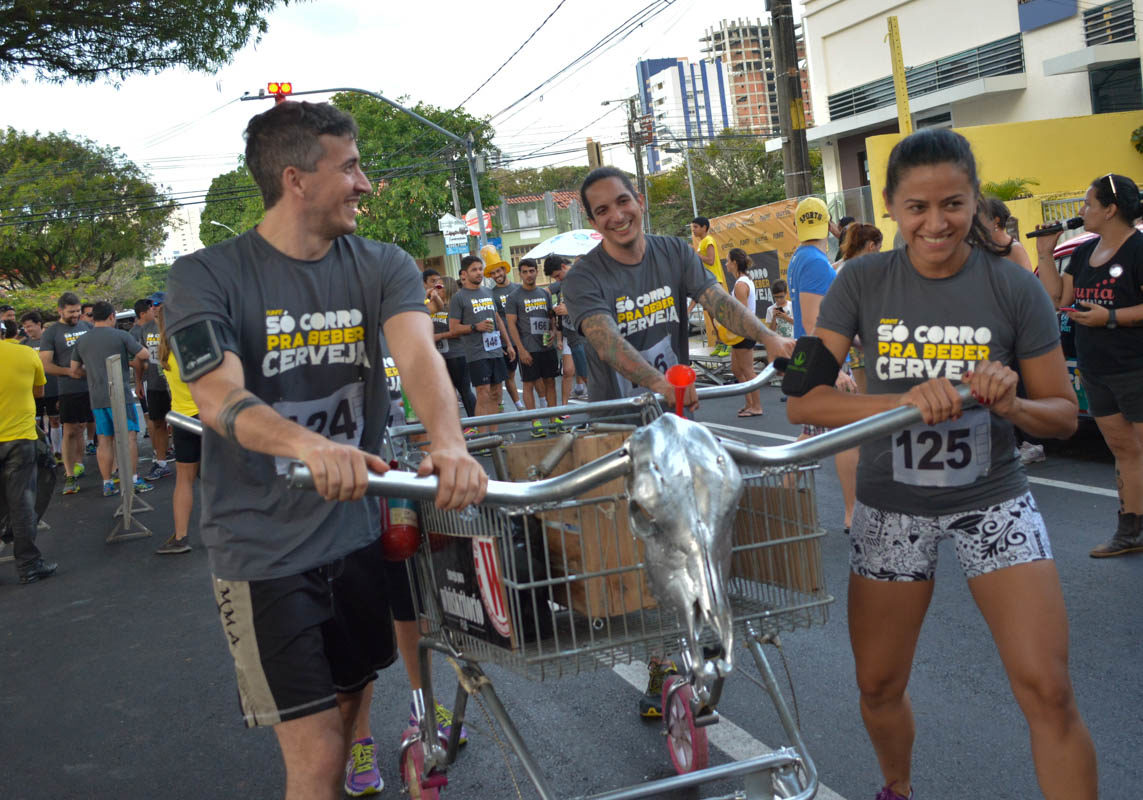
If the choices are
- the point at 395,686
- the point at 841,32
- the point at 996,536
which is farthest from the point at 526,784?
the point at 841,32

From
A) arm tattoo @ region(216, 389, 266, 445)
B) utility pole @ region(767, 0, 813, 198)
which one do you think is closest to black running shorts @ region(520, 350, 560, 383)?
utility pole @ region(767, 0, 813, 198)

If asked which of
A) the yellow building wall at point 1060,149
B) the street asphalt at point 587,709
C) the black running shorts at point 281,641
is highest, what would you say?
the yellow building wall at point 1060,149

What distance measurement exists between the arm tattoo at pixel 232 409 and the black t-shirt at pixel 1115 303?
5.17 metres

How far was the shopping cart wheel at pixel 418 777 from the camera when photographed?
3.38 m

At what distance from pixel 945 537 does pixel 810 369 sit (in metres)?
0.59

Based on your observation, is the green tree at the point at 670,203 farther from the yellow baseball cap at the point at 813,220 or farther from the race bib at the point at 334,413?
the race bib at the point at 334,413

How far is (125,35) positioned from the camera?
10508mm

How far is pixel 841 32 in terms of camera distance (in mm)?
32438

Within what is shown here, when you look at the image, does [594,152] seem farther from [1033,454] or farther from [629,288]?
[629,288]

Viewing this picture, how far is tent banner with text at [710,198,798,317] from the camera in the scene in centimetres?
1848

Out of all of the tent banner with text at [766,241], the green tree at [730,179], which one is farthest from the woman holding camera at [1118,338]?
the green tree at [730,179]

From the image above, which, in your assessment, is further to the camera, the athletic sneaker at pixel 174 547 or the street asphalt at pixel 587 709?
the athletic sneaker at pixel 174 547

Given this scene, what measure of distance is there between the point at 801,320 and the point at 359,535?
5014 millimetres

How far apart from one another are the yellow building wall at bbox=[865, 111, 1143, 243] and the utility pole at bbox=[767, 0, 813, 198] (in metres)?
6.51
